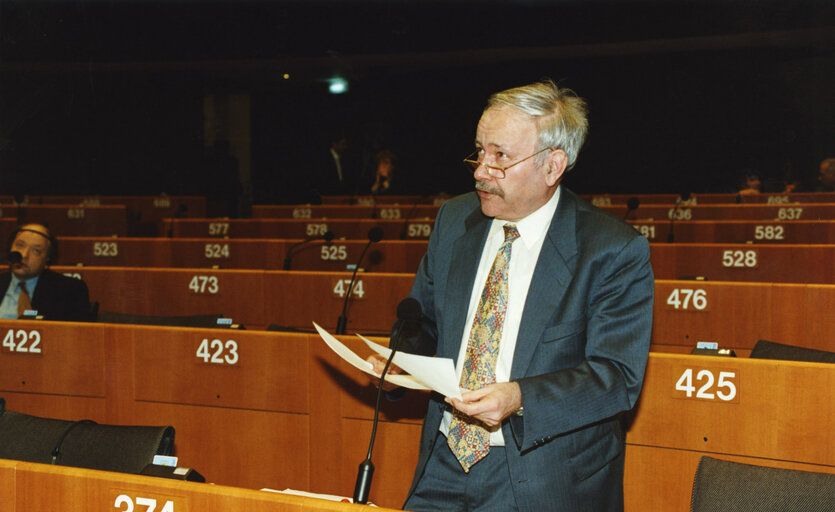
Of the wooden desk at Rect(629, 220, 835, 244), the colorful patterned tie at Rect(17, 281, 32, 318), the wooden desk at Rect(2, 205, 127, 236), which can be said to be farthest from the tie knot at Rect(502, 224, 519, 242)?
the wooden desk at Rect(2, 205, 127, 236)

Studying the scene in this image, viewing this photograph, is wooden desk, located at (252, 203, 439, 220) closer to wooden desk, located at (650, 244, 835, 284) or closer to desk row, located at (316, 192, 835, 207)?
desk row, located at (316, 192, 835, 207)

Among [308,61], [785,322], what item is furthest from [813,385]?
[308,61]

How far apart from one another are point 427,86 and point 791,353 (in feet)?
42.2

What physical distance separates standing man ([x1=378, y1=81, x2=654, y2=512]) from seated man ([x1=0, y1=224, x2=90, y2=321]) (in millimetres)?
3045

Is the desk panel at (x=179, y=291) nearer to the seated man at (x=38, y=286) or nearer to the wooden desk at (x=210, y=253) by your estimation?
the seated man at (x=38, y=286)

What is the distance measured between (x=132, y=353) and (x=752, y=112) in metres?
12.7

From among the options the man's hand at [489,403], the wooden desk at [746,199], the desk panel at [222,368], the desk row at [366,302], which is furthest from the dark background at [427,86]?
the man's hand at [489,403]

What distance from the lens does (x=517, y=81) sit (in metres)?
14.3

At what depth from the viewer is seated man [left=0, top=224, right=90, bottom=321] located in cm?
417

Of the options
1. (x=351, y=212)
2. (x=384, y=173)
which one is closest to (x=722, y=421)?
(x=351, y=212)

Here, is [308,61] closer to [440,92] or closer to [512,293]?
[440,92]

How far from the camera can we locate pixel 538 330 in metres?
1.62

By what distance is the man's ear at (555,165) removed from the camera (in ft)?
5.58

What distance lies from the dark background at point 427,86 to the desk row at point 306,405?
4.89 meters
